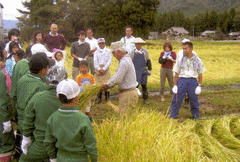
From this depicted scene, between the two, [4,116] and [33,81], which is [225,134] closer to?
[33,81]

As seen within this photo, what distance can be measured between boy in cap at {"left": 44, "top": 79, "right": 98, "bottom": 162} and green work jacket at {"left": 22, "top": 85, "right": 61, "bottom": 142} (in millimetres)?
371

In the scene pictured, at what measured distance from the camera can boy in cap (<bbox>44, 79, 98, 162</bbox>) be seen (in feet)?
7.73

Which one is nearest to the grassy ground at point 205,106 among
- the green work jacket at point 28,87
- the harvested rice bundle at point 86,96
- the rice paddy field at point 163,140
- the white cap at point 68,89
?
the rice paddy field at point 163,140

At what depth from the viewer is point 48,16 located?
138 ft

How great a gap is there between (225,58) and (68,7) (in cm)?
3148

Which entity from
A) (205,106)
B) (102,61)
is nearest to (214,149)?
(205,106)

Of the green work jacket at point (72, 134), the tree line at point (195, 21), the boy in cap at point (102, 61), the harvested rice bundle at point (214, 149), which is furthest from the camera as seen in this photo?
the tree line at point (195, 21)

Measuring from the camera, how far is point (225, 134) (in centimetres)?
414

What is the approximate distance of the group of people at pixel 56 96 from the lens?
239 cm

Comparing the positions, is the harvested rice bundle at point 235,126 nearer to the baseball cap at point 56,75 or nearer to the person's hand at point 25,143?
the baseball cap at point 56,75

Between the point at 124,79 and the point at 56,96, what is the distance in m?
2.11

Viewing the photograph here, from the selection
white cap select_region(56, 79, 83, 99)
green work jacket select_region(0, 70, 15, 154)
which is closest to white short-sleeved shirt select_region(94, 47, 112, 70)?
green work jacket select_region(0, 70, 15, 154)

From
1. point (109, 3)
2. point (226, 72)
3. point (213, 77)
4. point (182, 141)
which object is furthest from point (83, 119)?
point (109, 3)

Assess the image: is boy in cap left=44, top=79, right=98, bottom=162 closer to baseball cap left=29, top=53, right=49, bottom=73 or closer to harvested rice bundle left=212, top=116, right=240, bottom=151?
baseball cap left=29, top=53, right=49, bottom=73
